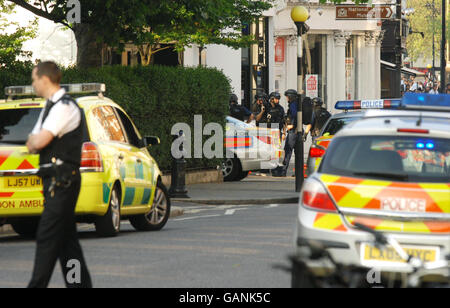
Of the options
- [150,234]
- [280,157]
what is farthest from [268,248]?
[280,157]

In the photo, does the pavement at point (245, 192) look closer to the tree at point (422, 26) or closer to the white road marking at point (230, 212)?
the white road marking at point (230, 212)

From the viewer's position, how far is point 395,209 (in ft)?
27.3

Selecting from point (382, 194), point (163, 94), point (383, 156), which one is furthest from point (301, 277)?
point (163, 94)

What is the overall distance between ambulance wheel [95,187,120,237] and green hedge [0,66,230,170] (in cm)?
567

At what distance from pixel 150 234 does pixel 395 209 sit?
699cm

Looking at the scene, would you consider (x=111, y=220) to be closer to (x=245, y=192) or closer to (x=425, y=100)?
(x=425, y=100)

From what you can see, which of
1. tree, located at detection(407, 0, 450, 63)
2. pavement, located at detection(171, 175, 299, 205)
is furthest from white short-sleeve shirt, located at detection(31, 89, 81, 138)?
tree, located at detection(407, 0, 450, 63)

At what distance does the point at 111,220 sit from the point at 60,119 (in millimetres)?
6014

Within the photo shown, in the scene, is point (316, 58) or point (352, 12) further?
point (316, 58)

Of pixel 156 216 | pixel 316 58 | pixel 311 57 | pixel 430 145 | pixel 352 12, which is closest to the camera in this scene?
pixel 430 145

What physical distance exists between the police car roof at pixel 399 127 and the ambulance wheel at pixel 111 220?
5.45 meters

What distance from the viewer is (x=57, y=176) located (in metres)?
8.20

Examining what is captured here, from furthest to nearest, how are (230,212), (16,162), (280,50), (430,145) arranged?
(280,50) → (230,212) → (16,162) → (430,145)
